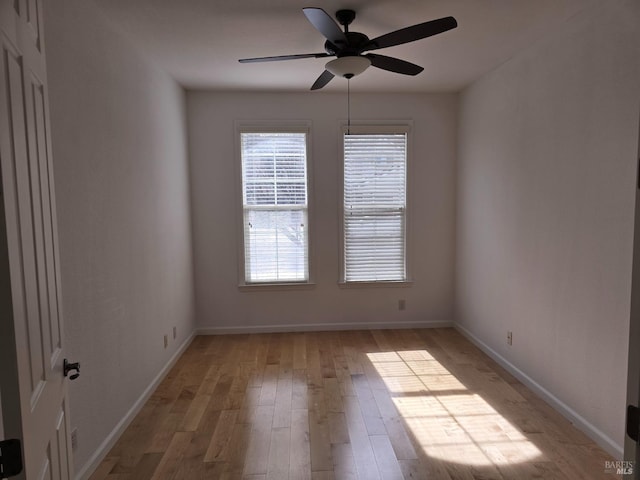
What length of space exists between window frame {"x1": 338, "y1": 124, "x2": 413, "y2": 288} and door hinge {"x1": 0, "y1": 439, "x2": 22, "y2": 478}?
3821 millimetres

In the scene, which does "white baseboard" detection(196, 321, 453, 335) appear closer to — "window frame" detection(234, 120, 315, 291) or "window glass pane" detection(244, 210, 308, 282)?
"window frame" detection(234, 120, 315, 291)

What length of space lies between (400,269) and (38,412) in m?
4.03

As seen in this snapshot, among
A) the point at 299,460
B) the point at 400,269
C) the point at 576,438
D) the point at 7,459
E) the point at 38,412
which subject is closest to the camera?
the point at 7,459

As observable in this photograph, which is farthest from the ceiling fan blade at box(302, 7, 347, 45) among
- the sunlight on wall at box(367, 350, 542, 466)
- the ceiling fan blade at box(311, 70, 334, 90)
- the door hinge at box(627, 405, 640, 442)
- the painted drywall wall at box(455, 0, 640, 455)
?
the sunlight on wall at box(367, 350, 542, 466)

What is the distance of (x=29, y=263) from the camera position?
107cm

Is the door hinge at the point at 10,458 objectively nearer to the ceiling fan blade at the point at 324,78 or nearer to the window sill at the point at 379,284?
the ceiling fan blade at the point at 324,78

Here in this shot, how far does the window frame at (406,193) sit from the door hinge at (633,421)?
359 cm

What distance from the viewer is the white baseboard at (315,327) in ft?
15.1

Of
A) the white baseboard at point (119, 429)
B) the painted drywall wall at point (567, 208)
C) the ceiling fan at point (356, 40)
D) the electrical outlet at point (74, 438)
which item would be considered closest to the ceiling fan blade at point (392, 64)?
the ceiling fan at point (356, 40)

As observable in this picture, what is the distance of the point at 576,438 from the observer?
8.10 feet

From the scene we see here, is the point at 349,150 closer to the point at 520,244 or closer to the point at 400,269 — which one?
the point at 400,269

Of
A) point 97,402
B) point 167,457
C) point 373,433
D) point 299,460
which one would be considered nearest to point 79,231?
point 97,402

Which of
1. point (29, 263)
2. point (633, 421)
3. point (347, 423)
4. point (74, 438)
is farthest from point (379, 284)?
point (29, 263)

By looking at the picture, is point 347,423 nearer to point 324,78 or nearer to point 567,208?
point 567,208
